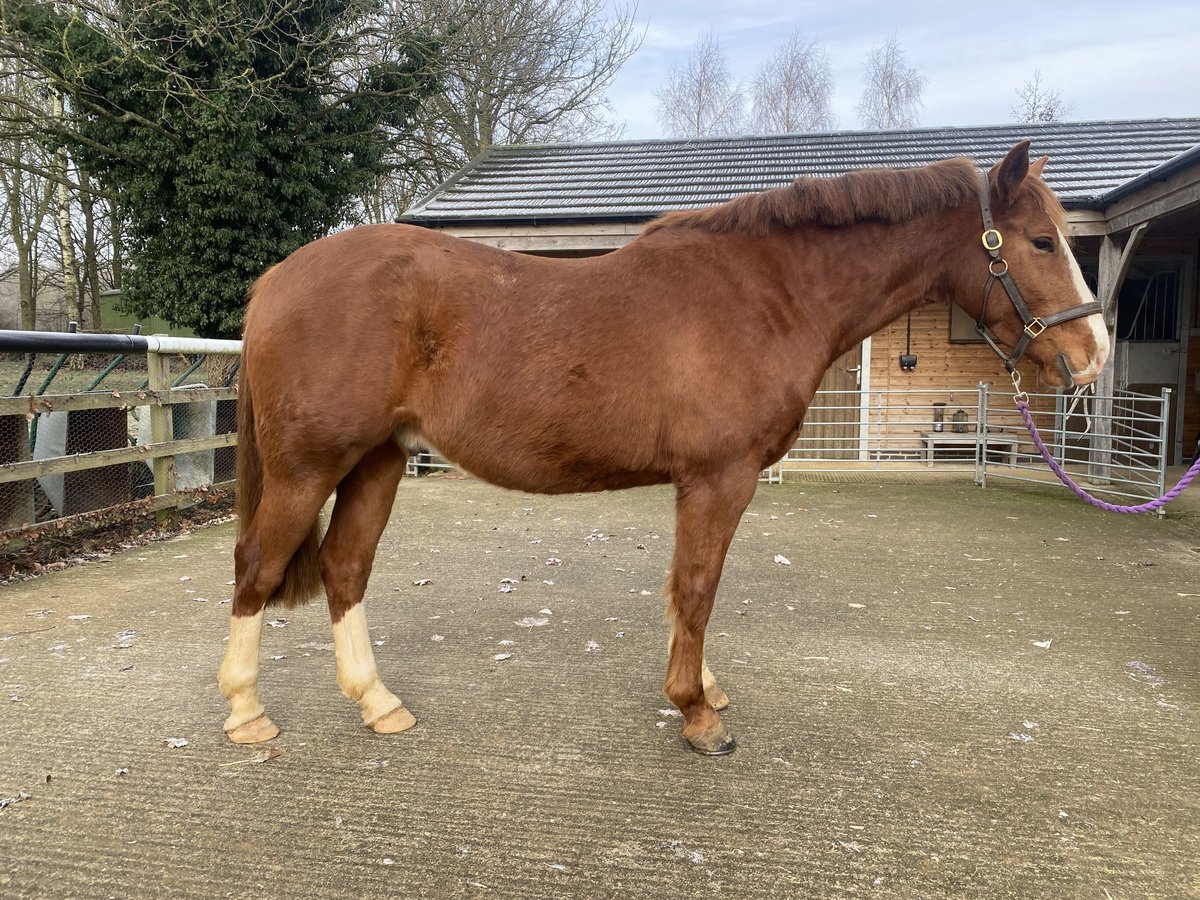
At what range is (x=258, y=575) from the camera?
240cm

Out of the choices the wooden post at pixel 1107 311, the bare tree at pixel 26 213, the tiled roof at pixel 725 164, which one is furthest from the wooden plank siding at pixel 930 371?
the bare tree at pixel 26 213

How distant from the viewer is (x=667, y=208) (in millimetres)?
8734

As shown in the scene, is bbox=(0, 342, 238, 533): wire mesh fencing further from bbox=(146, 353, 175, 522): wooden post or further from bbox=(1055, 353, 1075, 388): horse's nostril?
bbox=(1055, 353, 1075, 388): horse's nostril

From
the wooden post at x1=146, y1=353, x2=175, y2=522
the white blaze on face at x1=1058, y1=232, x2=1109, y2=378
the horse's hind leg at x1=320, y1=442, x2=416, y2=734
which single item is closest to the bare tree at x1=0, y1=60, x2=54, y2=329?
the wooden post at x1=146, y1=353, x2=175, y2=522

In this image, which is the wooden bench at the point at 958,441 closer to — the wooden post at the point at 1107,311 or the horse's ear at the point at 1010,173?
the wooden post at the point at 1107,311

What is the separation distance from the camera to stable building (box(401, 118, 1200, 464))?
8.51 metres

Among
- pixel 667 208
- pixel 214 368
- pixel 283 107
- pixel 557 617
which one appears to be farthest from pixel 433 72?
pixel 557 617

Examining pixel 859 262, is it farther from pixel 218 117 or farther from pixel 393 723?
pixel 218 117

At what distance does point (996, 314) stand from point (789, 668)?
1672mm

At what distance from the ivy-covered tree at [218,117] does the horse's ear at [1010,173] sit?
32.0 feet

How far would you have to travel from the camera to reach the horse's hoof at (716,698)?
2.64m

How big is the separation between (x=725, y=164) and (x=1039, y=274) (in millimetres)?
8963

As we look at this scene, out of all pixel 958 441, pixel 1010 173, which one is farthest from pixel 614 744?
pixel 958 441

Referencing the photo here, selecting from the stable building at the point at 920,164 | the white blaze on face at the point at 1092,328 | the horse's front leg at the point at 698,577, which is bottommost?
the horse's front leg at the point at 698,577
